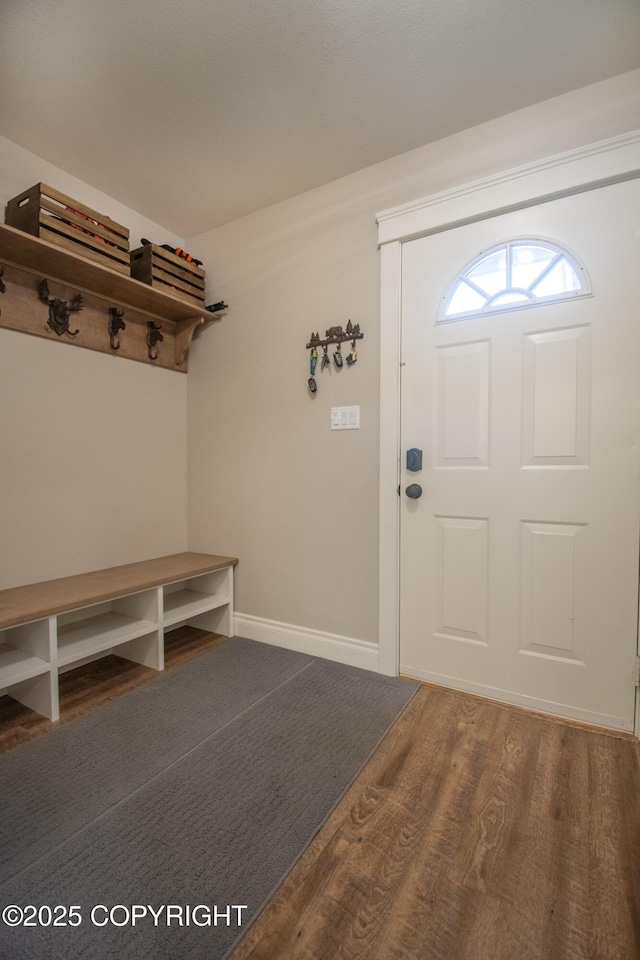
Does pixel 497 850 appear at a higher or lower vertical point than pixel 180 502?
lower

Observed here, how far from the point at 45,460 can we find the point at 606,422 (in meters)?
2.53

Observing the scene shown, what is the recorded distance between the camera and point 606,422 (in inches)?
65.2

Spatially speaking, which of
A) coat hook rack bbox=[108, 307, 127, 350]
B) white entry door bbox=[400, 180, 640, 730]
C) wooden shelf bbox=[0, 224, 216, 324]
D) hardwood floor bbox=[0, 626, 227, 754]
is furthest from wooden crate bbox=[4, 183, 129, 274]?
hardwood floor bbox=[0, 626, 227, 754]

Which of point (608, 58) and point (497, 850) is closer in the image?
point (497, 850)

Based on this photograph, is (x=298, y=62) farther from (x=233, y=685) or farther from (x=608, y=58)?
(x=233, y=685)

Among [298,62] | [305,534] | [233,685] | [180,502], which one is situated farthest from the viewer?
[180,502]

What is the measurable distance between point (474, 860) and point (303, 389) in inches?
79.8

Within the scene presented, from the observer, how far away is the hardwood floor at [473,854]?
919 mm

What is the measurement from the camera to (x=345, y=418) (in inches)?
88.5

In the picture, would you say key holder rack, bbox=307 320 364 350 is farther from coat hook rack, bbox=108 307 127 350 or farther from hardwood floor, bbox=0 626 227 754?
hardwood floor, bbox=0 626 227 754

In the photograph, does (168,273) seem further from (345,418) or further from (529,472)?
(529,472)

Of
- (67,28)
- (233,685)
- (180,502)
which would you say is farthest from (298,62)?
(233,685)

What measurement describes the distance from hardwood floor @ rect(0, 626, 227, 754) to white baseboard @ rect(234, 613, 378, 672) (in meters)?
0.17

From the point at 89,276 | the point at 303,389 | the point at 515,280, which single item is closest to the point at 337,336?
the point at 303,389
